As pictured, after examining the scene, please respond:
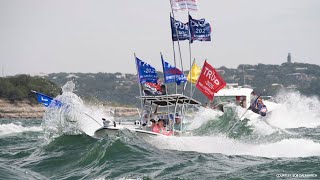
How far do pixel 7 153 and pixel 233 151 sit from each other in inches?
350

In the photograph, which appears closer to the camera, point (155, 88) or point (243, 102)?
point (155, 88)

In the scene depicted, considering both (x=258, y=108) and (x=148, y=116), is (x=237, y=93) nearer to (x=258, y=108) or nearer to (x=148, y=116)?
(x=258, y=108)

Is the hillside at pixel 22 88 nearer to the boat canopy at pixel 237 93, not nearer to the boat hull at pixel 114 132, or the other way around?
the boat canopy at pixel 237 93

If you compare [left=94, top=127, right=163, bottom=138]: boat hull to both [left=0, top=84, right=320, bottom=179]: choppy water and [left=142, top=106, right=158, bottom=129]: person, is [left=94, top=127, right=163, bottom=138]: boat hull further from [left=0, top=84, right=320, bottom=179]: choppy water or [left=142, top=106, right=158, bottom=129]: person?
[left=142, top=106, right=158, bottom=129]: person

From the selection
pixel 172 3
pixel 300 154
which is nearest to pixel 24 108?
pixel 172 3

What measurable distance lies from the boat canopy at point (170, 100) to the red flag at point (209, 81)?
93cm

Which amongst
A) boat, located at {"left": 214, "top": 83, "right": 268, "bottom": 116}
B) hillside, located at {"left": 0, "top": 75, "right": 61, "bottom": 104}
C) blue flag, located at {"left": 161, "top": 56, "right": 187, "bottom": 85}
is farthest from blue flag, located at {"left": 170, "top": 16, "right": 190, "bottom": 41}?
hillside, located at {"left": 0, "top": 75, "right": 61, "bottom": 104}

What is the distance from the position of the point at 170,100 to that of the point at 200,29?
406 centimetres

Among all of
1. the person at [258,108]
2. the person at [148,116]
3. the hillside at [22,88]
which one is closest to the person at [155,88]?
the person at [148,116]

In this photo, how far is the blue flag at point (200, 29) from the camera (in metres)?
A: 28.5

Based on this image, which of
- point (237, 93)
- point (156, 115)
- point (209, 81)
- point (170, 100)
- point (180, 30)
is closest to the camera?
Answer: point (209, 81)

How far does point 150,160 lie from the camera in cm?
2041

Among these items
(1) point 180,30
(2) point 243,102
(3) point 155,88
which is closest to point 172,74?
(3) point 155,88

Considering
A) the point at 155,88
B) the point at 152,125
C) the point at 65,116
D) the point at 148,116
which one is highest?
the point at 155,88
